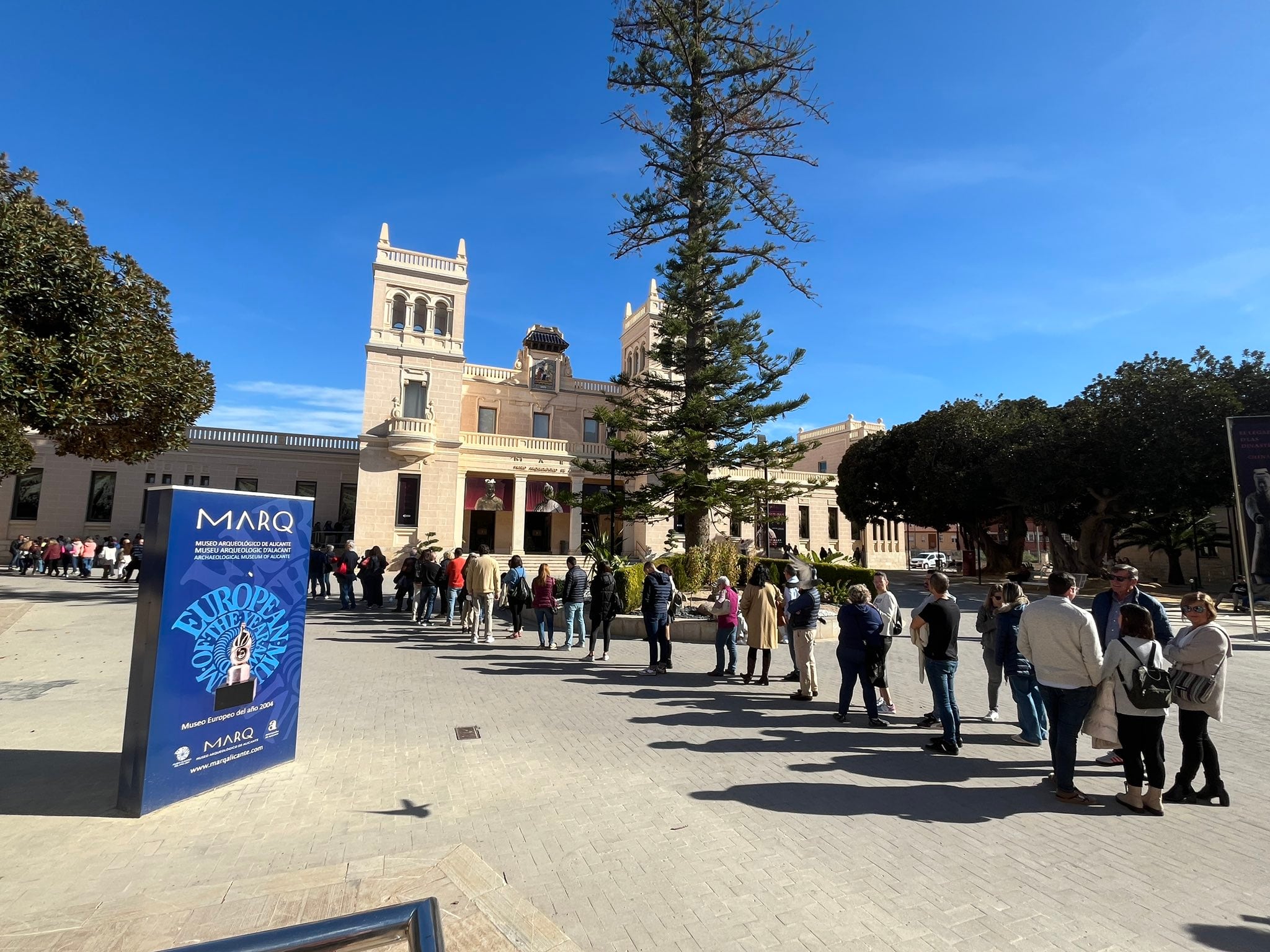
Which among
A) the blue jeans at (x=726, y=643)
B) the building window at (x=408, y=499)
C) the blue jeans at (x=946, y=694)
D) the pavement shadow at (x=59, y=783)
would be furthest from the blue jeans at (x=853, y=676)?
the building window at (x=408, y=499)

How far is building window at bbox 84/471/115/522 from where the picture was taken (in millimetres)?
27375

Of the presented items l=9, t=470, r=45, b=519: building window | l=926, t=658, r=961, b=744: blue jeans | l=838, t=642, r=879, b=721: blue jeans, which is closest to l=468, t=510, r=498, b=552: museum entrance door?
l=9, t=470, r=45, b=519: building window

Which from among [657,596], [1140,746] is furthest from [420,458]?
[1140,746]

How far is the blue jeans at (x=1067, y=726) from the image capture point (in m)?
4.47

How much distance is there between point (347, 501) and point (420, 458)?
241 inches

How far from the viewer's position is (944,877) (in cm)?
337

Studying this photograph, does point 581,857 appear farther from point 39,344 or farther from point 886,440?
point 886,440

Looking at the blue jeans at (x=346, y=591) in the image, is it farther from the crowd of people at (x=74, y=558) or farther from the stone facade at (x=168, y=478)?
the stone facade at (x=168, y=478)

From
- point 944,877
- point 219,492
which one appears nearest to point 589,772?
point 944,877

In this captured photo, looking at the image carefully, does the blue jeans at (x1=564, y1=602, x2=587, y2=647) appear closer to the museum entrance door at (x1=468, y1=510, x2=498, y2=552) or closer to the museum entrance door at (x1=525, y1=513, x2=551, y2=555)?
the museum entrance door at (x1=468, y1=510, x2=498, y2=552)

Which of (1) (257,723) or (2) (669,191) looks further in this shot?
(2) (669,191)

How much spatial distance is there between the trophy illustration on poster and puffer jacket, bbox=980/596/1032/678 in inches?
263

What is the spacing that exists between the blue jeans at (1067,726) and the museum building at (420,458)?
2064 cm

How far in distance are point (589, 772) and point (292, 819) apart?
2.11 meters
